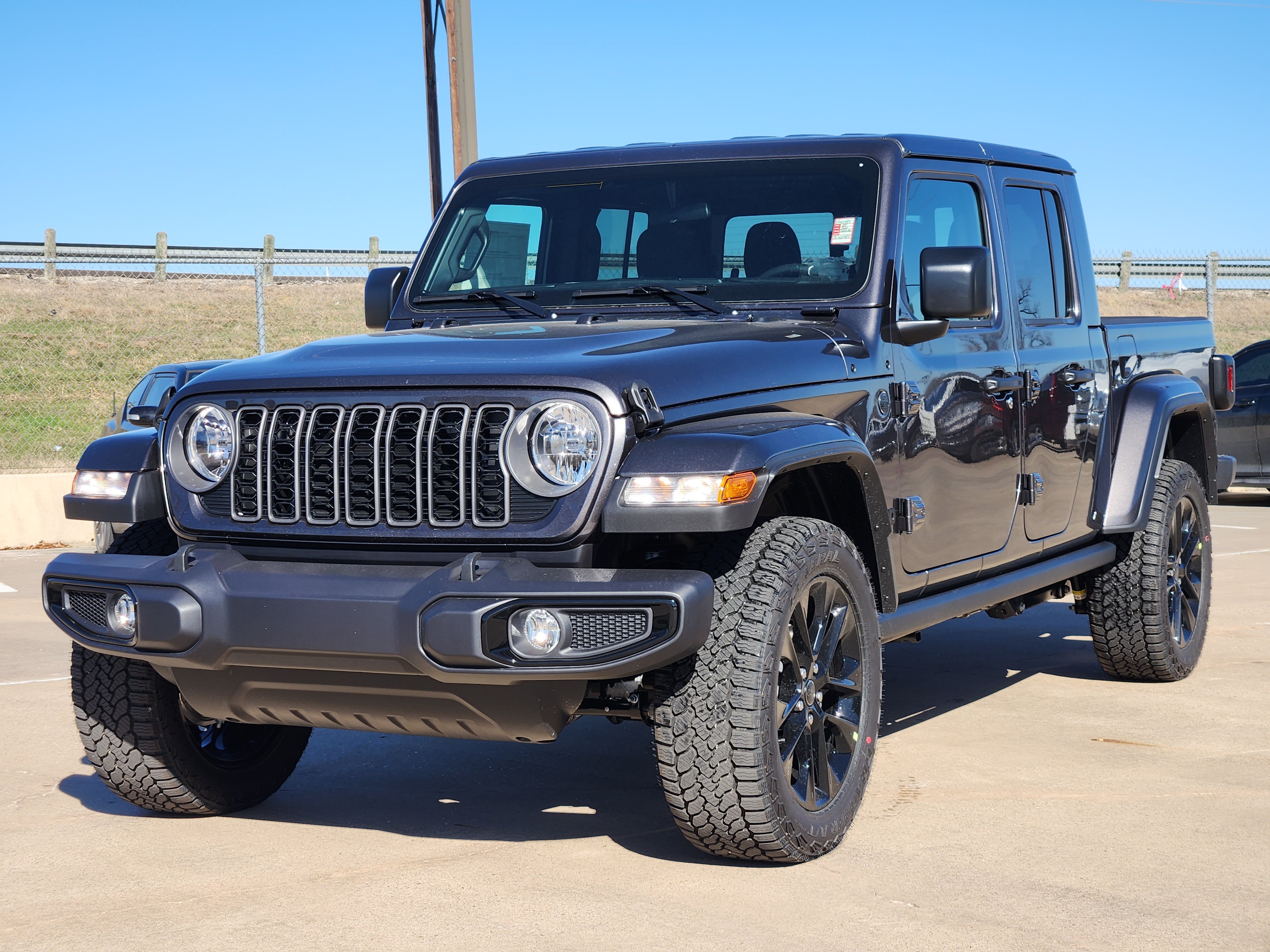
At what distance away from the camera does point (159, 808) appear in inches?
182

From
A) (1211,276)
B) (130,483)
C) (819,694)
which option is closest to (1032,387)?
(819,694)

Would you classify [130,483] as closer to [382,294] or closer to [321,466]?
[321,466]

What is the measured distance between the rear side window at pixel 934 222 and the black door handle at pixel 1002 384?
476mm

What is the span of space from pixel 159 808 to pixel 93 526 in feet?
29.4

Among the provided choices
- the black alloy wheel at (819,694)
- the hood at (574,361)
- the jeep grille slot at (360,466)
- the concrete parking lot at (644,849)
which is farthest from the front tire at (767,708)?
the jeep grille slot at (360,466)

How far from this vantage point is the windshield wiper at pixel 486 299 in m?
4.90

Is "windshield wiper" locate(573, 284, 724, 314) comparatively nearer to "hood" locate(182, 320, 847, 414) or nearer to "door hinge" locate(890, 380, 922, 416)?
"hood" locate(182, 320, 847, 414)

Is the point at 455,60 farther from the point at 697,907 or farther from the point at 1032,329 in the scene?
the point at 697,907

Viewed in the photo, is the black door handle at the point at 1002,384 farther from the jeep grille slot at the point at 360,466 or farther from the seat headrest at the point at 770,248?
the jeep grille slot at the point at 360,466

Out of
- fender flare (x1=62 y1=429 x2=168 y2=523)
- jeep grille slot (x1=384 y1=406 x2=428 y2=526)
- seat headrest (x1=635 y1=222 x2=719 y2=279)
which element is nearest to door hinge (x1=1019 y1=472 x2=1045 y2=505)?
seat headrest (x1=635 y1=222 x2=719 y2=279)

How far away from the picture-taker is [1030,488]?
5.61 meters

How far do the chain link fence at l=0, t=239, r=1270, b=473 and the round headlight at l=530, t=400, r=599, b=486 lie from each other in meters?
9.98

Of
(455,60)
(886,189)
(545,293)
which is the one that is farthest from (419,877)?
(455,60)

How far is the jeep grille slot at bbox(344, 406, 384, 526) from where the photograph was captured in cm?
387
